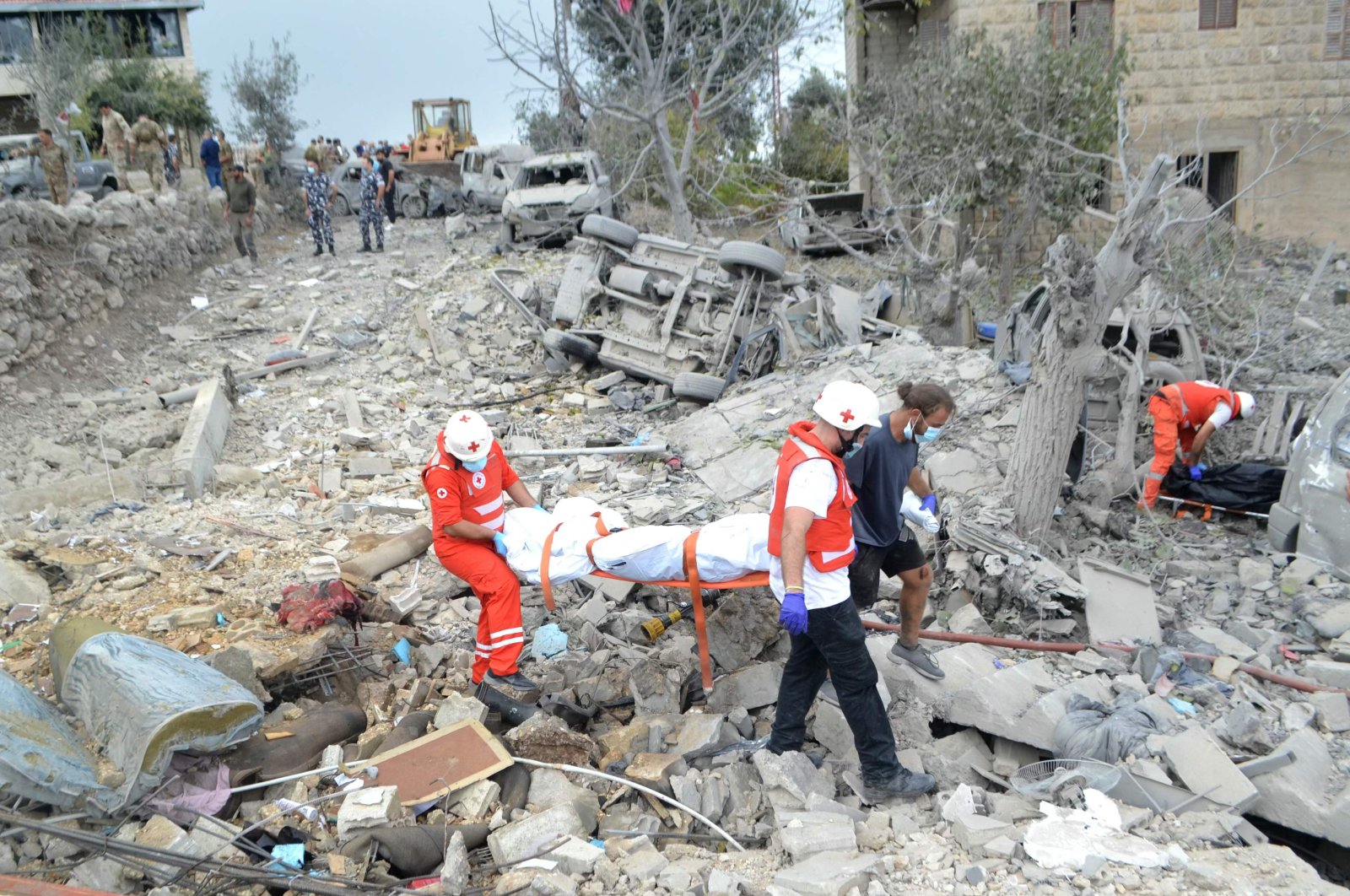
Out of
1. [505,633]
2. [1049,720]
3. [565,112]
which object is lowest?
[1049,720]

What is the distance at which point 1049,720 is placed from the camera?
168 inches

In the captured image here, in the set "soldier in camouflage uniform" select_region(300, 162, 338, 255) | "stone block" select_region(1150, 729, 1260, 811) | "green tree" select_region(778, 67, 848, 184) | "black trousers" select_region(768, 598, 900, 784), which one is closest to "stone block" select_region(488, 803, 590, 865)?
"black trousers" select_region(768, 598, 900, 784)

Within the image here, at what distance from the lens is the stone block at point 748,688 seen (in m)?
4.79

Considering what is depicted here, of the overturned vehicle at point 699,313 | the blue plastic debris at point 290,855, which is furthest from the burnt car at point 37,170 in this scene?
the blue plastic debris at point 290,855

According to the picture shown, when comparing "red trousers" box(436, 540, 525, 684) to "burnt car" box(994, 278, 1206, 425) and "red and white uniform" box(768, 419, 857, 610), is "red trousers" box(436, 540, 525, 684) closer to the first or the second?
"red and white uniform" box(768, 419, 857, 610)

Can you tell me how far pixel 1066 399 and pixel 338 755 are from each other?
15.6ft

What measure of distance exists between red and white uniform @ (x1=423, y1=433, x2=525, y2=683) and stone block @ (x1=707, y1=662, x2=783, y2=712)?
40.7 inches

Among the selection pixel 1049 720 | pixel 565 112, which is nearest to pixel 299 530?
pixel 1049 720

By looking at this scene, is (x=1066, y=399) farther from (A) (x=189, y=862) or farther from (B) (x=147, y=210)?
(B) (x=147, y=210)

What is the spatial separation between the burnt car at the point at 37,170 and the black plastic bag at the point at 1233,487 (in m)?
14.6

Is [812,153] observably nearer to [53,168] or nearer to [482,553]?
[53,168]

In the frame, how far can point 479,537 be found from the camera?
4.75 meters

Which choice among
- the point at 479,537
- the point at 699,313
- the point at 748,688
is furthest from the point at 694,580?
the point at 699,313

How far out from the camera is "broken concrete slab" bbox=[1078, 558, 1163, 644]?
5105mm
